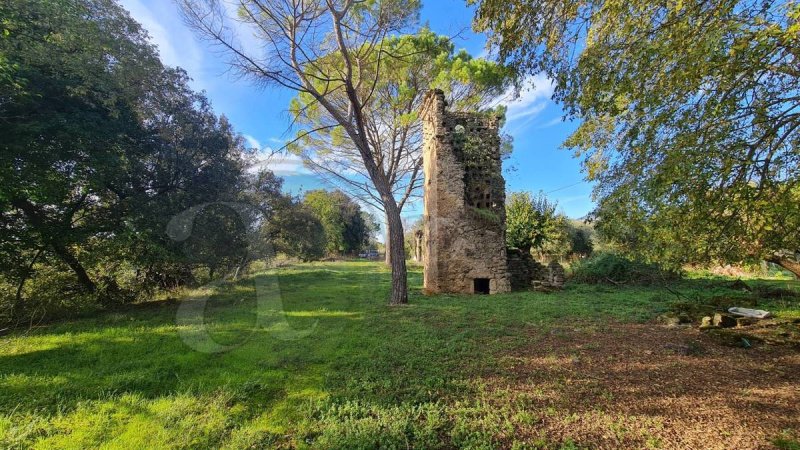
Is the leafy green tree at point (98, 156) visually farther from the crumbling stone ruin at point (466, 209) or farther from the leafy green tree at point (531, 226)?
the leafy green tree at point (531, 226)

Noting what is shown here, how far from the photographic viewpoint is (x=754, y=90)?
3.31m

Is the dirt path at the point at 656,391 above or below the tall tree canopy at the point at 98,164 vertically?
below

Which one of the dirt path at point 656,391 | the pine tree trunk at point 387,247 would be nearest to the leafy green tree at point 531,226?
the pine tree trunk at point 387,247

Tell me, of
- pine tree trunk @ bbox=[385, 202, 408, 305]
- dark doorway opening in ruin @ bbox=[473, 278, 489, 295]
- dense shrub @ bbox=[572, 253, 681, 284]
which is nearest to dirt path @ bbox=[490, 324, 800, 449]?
pine tree trunk @ bbox=[385, 202, 408, 305]

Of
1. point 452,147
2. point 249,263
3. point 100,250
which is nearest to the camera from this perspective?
point 100,250

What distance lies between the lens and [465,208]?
9492 millimetres

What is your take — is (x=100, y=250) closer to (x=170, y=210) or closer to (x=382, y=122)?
(x=170, y=210)

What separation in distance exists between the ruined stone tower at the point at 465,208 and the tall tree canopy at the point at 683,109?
202 inches

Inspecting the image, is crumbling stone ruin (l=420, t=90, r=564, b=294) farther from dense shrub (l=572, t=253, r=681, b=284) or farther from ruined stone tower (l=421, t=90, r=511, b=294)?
dense shrub (l=572, t=253, r=681, b=284)

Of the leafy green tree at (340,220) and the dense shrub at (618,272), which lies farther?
the leafy green tree at (340,220)

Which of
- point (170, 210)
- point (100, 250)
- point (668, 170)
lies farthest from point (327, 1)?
point (100, 250)

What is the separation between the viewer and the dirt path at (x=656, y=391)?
2.32 meters

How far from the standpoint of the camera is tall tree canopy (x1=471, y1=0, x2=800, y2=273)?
282cm

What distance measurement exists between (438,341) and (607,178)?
3.34 m
